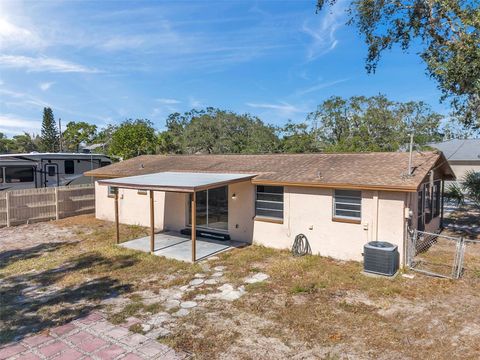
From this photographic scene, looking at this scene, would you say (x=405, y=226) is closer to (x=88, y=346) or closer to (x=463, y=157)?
(x=88, y=346)

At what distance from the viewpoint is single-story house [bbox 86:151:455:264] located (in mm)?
9383

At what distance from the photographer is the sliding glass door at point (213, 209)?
12.6 meters

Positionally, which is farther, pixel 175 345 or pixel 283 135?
pixel 283 135

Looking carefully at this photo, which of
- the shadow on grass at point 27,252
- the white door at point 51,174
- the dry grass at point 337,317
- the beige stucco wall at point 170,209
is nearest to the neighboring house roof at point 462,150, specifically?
the dry grass at point 337,317

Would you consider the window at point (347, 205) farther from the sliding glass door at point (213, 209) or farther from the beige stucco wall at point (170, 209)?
the sliding glass door at point (213, 209)

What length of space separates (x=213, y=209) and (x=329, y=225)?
4707 millimetres

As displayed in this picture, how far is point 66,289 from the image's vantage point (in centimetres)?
781

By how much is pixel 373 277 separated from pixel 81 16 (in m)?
11.6

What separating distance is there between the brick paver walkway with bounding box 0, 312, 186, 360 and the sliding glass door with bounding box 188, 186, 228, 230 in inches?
278

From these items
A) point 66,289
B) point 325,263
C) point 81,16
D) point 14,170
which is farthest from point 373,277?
point 14,170

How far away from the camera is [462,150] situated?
27.0 metres

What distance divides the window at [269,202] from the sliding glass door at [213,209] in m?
1.42

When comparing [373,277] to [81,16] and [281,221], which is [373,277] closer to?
[281,221]

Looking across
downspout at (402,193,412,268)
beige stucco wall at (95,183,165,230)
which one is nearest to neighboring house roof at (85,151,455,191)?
downspout at (402,193,412,268)
